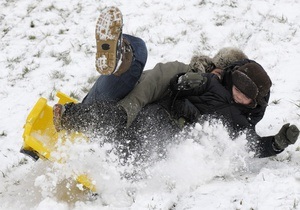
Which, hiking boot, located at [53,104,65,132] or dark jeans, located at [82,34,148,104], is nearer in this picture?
hiking boot, located at [53,104,65,132]

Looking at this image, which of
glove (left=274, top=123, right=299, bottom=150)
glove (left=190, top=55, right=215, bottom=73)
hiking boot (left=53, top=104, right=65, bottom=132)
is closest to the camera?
hiking boot (left=53, top=104, right=65, bottom=132)

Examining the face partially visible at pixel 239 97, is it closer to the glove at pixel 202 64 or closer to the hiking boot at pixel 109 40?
the glove at pixel 202 64

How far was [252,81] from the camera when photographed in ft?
9.09

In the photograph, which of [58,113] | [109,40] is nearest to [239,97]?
[109,40]

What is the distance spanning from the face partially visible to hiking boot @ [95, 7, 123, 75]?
3.04ft

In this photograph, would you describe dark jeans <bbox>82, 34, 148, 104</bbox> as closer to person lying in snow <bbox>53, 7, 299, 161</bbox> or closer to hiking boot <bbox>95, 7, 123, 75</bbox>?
person lying in snow <bbox>53, 7, 299, 161</bbox>

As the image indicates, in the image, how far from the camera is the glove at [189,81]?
112 inches

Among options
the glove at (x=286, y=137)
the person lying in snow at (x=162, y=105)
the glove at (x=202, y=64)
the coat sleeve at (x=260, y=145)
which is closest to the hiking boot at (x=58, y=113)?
the person lying in snow at (x=162, y=105)

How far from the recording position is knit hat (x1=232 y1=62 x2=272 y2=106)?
2.77 m

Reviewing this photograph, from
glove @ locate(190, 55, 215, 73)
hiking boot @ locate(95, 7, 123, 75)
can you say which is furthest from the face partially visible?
hiking boot @ locate(95, 7, 123, 75)

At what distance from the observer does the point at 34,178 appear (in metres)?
2.92

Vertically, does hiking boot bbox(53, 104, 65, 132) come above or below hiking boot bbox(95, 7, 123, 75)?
below

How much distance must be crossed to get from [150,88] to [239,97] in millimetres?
649

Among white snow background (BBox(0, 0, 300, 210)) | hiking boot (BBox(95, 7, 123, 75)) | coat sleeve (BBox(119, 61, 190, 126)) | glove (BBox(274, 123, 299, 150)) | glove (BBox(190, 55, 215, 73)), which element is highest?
hiking boot (BBox(95, 7, 123, 75))
